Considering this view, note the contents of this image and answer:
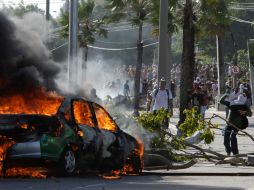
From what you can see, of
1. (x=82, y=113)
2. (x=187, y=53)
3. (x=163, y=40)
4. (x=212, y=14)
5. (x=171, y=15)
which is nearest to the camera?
(x=82, y=113)

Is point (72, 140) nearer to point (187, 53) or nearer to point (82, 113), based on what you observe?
point (82, 113)

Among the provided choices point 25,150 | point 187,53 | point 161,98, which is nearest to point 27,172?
point 25,150

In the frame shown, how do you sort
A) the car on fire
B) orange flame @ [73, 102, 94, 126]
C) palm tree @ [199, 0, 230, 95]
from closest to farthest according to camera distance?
the car on fire
orange flame @ [73, 102, 94, 126]
palm tree @ [199, 0, 230, 95]

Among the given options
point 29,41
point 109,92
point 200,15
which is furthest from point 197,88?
point 109,92

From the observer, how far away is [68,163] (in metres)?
14.2

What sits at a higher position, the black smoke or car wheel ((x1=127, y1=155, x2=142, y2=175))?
the black smoke

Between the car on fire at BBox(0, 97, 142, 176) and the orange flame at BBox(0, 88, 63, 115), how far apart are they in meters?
0.21

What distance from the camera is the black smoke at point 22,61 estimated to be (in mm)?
15078

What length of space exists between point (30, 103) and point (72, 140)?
3.17ft

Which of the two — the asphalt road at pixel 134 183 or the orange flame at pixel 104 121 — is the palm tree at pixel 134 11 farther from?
the asphalt road at pixel 134 183

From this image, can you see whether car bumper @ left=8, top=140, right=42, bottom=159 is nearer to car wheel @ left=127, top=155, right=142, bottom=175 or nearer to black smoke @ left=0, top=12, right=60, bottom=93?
black smoke @ left=0, top=12, right=60, bottom=93

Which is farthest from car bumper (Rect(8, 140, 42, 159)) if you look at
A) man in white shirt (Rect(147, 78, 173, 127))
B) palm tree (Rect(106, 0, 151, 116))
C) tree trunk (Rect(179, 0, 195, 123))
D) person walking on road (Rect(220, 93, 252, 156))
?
palm tree (Rect(106, 0, 151, 116))

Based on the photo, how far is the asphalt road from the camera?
42.4 feet

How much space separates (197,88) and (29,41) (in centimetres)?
1499
